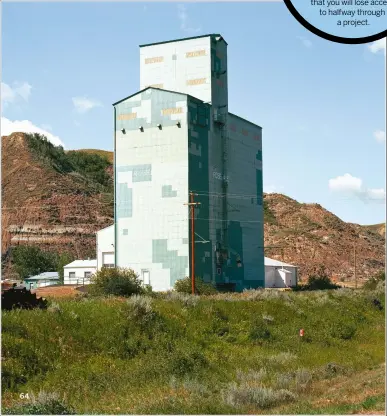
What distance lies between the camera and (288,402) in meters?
16.1

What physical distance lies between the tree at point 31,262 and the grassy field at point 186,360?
49.8m

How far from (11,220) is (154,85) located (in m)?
47.0

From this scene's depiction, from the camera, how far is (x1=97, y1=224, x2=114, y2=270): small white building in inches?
2098

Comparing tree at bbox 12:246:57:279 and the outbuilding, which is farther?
tree at bbox 12:246:57:279

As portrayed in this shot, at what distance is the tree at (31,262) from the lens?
7750cm

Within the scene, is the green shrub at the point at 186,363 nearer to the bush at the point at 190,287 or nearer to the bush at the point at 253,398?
the bush at the point at 253,398

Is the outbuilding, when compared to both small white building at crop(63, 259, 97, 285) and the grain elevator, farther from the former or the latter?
the grain elevator

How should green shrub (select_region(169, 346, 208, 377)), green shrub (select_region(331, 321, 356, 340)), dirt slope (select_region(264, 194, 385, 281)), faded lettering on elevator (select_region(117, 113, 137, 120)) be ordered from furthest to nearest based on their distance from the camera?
dirt slope (select_region(264, 194, 385, 281)), faded lettering on elevator (select_region(117, 113, 137, 120)), green shrub (select_region(331, 321, 356, 340)), green shrub (select_region(169, 346, 208, 377))

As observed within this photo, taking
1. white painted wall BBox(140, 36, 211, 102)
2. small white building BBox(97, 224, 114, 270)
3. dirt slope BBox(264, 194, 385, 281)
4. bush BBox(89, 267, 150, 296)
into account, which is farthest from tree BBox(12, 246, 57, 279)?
bush BBox(89, 267, 150, 296)

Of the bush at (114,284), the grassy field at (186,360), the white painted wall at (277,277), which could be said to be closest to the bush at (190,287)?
the bush at (114,284)

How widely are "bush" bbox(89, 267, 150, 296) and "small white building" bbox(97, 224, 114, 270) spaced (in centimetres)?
1590

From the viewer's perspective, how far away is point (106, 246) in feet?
176

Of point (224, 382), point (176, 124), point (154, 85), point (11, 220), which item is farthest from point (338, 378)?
point (11, 220)

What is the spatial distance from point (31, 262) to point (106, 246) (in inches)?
1104
